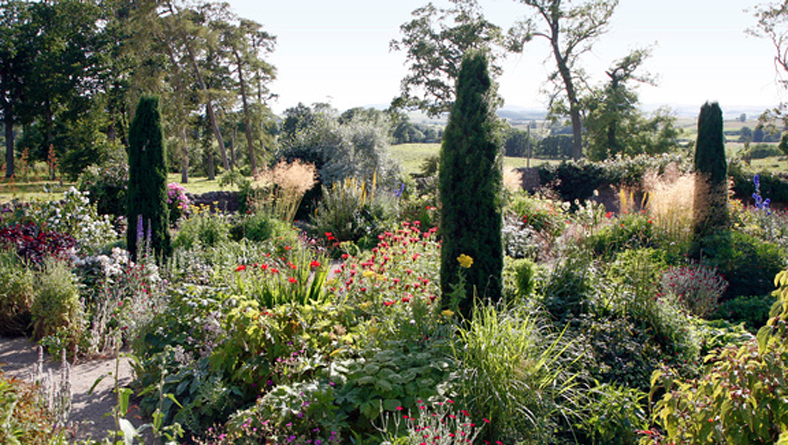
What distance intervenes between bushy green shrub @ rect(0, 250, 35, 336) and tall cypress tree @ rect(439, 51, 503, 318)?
160 inches

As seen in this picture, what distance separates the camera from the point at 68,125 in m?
24.2

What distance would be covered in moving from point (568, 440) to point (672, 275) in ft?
10.5

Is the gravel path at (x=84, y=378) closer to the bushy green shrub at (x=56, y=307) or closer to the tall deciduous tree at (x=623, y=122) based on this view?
the bushy green shrub at (x=56, y=307)

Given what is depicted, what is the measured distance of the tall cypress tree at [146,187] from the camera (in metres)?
6.27

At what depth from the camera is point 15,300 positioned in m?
4.67

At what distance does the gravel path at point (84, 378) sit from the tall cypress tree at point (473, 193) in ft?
8.80

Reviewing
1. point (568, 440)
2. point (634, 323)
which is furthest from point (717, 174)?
point (568, 440)

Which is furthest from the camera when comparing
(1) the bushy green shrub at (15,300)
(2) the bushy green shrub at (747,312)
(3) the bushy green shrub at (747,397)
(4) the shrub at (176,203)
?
(4) the shrub at (176,203)

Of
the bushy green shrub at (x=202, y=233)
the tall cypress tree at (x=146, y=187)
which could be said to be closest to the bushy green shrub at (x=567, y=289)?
the bushy green shrub at (x=202, y=233)

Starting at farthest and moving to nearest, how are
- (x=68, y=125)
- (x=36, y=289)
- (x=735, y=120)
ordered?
(x=735, y=120) → (x=68, y=125) → (x=36, y=289)

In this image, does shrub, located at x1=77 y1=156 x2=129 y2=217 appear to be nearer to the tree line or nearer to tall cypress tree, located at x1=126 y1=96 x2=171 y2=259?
tall cypress tree, located at x1=126 y1=96 x2=171 y2=259

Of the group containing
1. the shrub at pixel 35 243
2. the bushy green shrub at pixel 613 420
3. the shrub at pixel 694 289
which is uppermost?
the shrub at pixel 35 243

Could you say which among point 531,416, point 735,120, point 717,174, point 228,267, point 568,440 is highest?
point 735,120

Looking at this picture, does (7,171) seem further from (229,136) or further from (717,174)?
(717,174)
